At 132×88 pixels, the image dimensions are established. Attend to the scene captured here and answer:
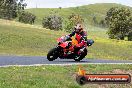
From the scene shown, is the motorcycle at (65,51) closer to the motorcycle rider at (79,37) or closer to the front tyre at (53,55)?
the front tyre at (53,55)

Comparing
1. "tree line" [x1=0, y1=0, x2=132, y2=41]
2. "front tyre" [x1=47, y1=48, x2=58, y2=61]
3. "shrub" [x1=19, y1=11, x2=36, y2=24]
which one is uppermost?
"front tyre" [x1=47, y1=48, x2=58, y2=61]

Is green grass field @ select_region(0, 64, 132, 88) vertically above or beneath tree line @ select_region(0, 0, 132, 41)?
above

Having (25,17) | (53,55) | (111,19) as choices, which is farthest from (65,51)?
(25,17)

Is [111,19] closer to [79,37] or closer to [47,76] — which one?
[79,37]

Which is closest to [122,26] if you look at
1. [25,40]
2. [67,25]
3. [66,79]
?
[67,25]

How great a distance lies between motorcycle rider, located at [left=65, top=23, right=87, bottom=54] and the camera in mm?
21672

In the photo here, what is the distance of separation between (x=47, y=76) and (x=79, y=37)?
22.1ft

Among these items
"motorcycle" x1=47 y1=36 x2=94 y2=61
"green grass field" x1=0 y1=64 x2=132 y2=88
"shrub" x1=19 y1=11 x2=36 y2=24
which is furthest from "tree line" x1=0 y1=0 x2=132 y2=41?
"green grass field" x1=0 y1=64 x2=132 y2=88

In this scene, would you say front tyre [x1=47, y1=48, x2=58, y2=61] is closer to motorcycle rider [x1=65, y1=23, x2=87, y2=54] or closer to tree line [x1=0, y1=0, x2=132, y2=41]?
motorcycle rider [x1=65, y1=23, x2=87, y2=54]

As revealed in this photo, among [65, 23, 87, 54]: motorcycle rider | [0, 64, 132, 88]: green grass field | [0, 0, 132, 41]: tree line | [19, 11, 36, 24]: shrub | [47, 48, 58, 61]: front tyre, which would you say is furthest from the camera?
[19, 11, 36, 24]: shrub

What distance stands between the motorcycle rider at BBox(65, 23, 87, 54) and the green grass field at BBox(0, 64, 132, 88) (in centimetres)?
287

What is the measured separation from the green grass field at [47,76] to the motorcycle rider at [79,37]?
287 centimetres

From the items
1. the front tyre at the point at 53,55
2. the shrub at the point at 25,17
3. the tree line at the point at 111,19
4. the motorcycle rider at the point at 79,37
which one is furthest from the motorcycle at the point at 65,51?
the shrub at the point at 25,17

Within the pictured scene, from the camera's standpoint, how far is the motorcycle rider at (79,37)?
853 inches
